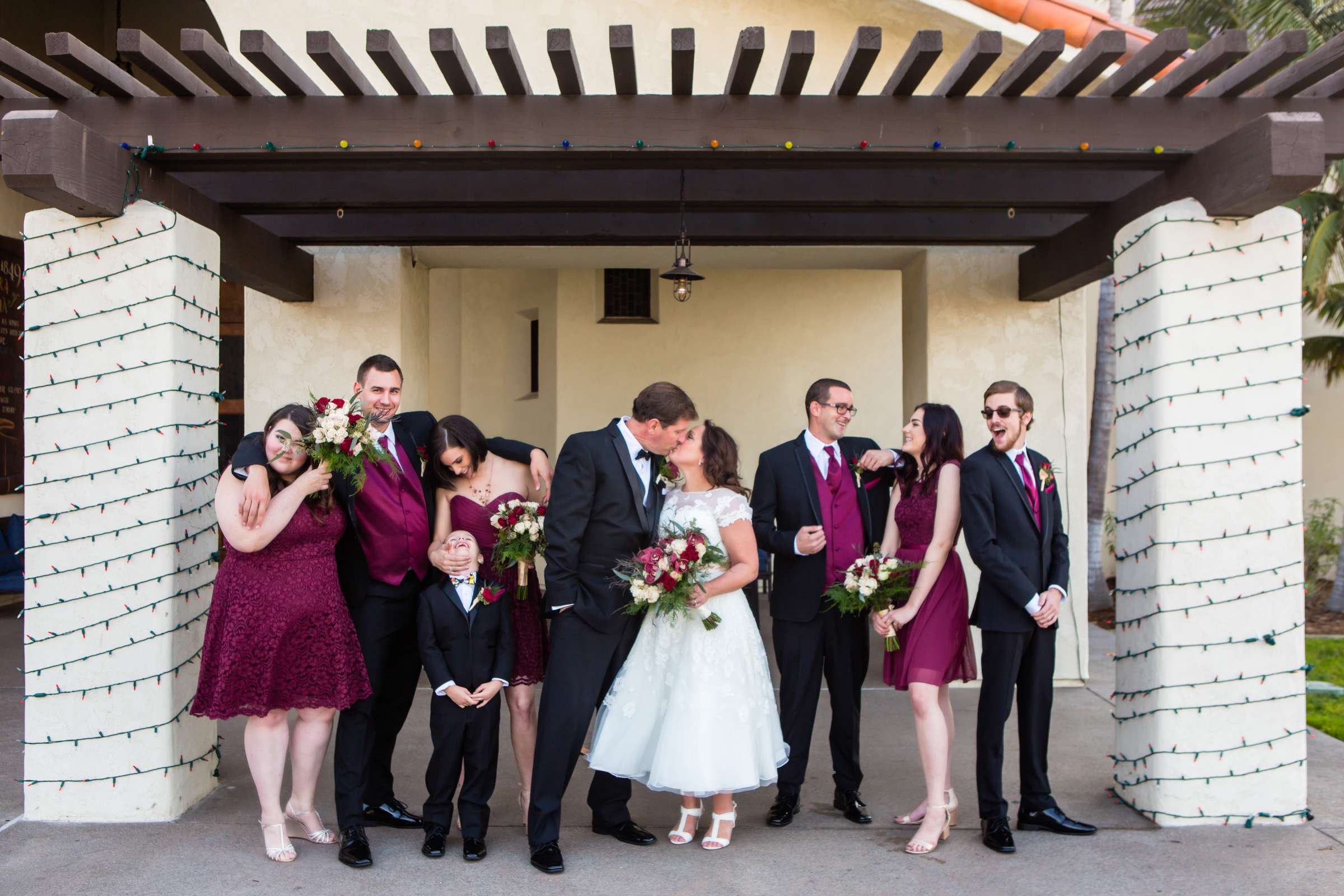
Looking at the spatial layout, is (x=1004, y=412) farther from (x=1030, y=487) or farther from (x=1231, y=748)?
(x=1231, y=748)

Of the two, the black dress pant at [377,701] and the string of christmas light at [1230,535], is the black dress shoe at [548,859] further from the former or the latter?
the string of christmas light at [1230,535]

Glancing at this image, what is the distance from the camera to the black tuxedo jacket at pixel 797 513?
16.2 ft

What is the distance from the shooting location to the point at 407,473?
4652mm

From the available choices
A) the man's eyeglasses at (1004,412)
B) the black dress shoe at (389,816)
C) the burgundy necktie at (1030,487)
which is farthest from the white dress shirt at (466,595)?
the burgundy necktie at (1030,487)

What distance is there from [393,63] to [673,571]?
2.43 m

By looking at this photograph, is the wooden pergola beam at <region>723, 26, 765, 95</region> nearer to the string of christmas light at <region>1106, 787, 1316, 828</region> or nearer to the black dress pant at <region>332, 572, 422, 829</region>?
the black dress pant at <region>332, 572, 422, 829</region>

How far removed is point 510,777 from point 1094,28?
5.99m

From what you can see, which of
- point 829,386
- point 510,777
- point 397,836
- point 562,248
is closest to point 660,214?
point 562,248

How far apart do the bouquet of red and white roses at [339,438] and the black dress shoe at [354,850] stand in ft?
4.89

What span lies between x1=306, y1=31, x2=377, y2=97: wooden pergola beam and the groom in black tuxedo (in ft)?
6.14

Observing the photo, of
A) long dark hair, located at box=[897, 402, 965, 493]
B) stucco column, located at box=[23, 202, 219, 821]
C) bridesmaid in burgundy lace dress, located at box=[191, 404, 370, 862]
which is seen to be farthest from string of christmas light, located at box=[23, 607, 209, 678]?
long dark hair, located at box=[897, 402, 965, 493]

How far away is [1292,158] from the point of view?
175 inches

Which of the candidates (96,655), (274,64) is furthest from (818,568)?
(96,655)

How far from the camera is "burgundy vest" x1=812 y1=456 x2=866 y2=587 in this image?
5.00 m
